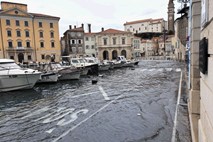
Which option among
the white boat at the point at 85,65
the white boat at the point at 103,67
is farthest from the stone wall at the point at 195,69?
the white boat at the point at 103,67

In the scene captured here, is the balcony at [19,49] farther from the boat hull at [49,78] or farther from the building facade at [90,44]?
the boat hull at [49,78]

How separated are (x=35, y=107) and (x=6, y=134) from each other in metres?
3.93

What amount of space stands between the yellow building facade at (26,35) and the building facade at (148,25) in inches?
2986

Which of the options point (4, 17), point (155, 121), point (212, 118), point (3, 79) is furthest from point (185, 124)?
point (4, 17)

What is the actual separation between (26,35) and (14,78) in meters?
33.6

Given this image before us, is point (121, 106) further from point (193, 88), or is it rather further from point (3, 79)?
point (3, 79)

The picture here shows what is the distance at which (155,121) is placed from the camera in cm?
819

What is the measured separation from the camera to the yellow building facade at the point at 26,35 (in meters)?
44.1

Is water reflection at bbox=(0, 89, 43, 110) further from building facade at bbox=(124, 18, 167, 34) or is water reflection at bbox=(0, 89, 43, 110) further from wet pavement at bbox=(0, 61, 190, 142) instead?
building facade at bbox=(124, 18, 167, 34)

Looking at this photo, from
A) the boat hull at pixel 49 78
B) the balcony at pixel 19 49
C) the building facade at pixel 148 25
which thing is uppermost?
the building facade at pixel 148 25

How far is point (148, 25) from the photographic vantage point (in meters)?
117

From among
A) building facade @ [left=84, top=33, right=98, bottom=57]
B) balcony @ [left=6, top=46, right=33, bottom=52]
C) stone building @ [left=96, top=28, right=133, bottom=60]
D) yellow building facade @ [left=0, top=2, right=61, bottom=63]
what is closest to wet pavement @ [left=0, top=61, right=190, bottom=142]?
balcony @ [left=6, top=46, right=33, bottom=52]

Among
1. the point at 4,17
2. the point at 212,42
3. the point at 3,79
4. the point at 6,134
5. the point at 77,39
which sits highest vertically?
the point at 4,17

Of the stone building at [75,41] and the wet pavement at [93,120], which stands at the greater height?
the stone building at [75,41]
